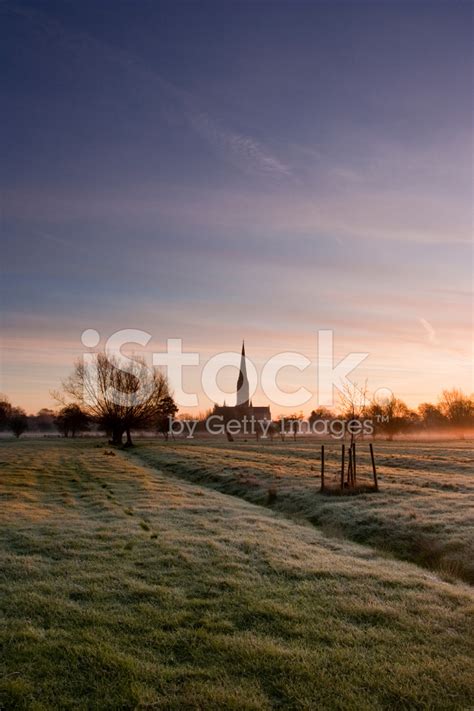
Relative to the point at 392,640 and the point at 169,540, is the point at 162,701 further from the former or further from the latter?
the point at 169,540

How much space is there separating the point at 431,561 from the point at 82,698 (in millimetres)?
10017

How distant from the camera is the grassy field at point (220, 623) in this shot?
232 inches

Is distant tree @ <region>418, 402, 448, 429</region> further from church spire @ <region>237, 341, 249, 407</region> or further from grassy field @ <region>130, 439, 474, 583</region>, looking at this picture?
grassy field @ <region>130, 439, 474, 583</region>

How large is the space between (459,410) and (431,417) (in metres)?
16.9

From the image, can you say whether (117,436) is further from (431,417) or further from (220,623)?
(431,417)

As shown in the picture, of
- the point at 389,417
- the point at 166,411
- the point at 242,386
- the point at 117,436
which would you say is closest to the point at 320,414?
the point at 242,386

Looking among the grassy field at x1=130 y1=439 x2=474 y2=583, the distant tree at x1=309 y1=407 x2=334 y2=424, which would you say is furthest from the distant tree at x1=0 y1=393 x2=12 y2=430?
the grassy field at x1=130 y1=439 x2=474 y2=583

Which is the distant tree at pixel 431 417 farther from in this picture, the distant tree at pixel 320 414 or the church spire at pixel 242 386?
the church spire at pixel 242 386

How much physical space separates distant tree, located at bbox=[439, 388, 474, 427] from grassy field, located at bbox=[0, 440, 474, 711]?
107 metres

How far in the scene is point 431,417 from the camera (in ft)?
420

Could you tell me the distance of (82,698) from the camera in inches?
226

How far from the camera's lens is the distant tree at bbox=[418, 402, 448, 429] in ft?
400

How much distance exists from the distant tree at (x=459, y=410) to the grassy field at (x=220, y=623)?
10713 centimetres

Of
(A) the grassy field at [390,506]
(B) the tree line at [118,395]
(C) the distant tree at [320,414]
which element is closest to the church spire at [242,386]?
(C) the distant tree at [320,414]
